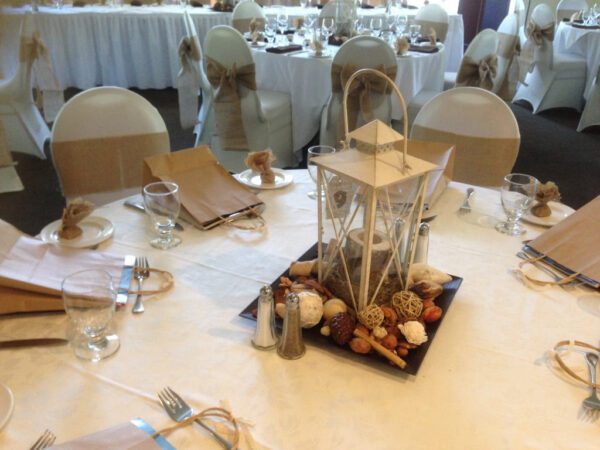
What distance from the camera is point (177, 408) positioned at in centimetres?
67

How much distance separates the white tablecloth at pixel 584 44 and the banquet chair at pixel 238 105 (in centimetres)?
299

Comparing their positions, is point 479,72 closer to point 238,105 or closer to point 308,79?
point 308,79

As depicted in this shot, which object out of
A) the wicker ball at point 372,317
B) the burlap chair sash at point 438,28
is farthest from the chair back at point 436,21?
the wicker ball at point 372,317

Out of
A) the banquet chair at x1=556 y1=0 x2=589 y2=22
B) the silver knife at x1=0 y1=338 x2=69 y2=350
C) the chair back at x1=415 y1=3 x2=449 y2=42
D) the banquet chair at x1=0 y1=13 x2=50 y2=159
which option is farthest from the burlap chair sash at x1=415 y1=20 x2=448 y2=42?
the silver knife at x1=0 y1=338 x2=69 y2=350

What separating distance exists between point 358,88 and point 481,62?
961 mm

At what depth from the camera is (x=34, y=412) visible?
658 millimetres

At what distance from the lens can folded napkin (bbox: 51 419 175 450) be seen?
1.94ft

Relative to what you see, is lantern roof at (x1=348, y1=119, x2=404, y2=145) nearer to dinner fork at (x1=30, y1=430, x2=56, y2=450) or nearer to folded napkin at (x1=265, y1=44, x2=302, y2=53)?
dinner fork at (x1=30, y1=430, x2=56, y2=450)

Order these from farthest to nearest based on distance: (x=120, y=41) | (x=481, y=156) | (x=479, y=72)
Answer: (x=120, y=41) → (x=479, y=72) → (x=481, y=156)

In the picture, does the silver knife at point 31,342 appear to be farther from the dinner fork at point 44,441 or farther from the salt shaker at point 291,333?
the salt shaker at point 291,333

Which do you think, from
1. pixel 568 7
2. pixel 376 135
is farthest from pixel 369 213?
pixel 568 7

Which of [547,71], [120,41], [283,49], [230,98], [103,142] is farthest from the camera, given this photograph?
[120,41]

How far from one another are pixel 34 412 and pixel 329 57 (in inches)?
103

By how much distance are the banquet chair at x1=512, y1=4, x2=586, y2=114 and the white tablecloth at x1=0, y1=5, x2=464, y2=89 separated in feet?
1.96
